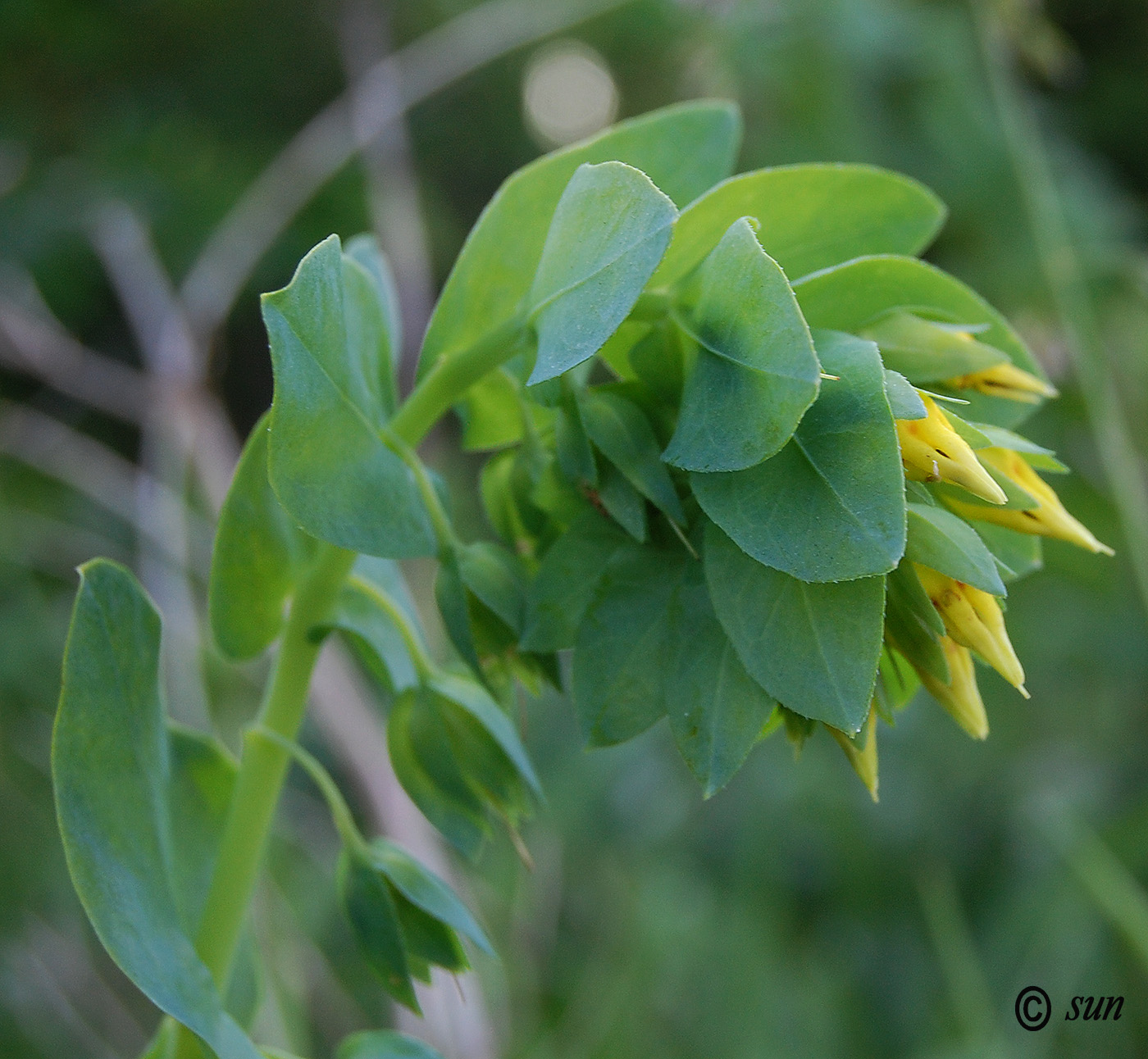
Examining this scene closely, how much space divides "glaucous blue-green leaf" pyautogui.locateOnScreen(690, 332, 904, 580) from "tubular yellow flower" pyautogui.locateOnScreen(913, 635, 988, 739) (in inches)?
2.4

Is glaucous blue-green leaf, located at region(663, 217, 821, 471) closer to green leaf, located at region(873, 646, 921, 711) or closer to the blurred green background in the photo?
green leaf, located at region(873, 646, 921, 711)

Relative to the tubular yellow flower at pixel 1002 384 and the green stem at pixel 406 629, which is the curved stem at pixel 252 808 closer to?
the green stem at pixel 406 629

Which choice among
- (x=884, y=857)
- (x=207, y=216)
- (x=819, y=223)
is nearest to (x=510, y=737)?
(x=819, y=223)

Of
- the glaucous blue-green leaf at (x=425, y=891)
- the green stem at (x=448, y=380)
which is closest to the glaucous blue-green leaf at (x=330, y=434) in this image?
the green stem at (x=448, y=380)

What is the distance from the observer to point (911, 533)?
0.26 metres

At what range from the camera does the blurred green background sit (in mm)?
999

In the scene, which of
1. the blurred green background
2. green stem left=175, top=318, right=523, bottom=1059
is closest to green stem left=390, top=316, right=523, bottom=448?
green stem left=175, top=318, right=523, bottom=1059

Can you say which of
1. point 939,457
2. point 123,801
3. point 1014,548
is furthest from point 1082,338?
point 123,801

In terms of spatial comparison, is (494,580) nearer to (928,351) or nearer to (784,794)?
(928,351)

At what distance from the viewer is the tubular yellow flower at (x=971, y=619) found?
0.28 metres

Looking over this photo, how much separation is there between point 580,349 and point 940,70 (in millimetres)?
1561

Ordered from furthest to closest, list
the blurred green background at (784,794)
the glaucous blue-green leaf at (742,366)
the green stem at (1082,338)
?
the blurred green background at (784,794) < the green stem at (1082,338) < the glaucous blue-green leaf at (742,366)

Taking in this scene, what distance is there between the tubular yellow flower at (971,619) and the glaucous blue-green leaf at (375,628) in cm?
18

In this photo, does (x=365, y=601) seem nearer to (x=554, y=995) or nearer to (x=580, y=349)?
(x=580, y=349)
